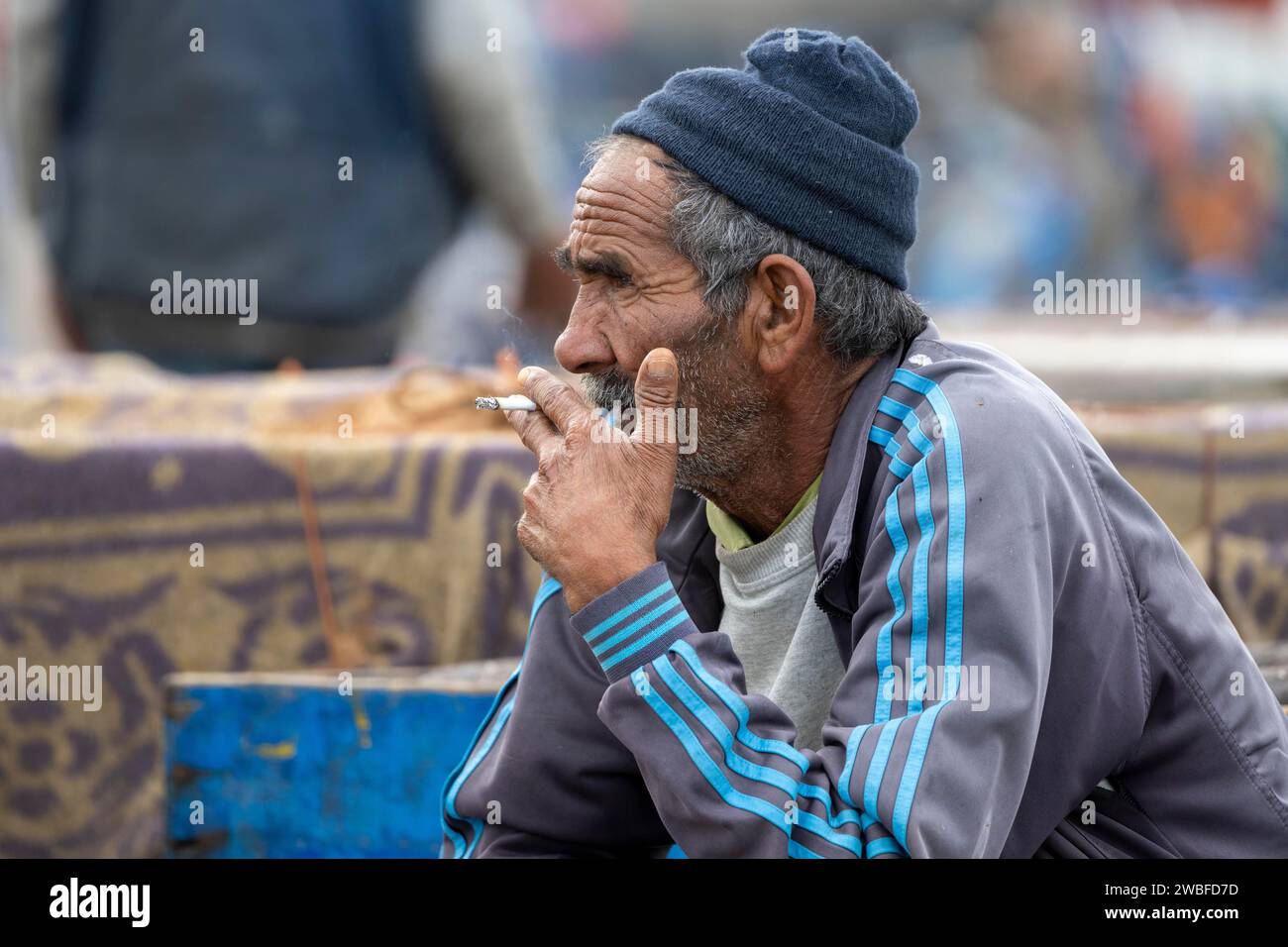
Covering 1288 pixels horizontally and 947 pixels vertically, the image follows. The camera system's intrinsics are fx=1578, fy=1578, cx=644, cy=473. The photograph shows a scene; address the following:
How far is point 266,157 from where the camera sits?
17.4ft

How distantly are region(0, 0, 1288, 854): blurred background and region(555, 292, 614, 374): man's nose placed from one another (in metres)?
0.31

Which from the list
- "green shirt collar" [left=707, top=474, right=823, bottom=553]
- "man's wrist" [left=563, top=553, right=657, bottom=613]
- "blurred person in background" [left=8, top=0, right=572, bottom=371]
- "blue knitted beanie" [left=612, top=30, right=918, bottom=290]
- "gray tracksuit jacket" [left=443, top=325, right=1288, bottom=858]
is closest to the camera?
"gray tracksuit jacket" [left=443, top=325, right=1288, bottom=858]

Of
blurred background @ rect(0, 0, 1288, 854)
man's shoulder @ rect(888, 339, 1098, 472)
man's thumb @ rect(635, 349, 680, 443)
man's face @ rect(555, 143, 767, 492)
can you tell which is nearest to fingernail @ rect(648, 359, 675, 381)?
man's thumb @ rect(635, 349, 680, 443)

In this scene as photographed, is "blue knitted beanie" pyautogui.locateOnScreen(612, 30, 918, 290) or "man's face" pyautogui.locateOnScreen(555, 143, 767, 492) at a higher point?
"blue knitted beanie" pyautogui.locateOnScreen(612, 30, 918, 290)

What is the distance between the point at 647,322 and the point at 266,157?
354cm

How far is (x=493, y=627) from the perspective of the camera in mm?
3793

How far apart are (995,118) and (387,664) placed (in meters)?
8.25

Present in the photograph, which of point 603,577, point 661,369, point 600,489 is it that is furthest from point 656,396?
point 603,577

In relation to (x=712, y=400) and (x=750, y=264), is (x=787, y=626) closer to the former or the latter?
(x=712, y=400)

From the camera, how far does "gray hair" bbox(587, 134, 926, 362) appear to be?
205cm

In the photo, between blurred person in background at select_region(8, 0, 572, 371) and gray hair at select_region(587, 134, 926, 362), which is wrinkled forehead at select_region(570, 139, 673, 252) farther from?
blurred person in background at select_region(8, 0, 572, 371)

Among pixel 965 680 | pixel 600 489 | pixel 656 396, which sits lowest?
pixel 965 680

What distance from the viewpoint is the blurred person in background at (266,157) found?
205 inches

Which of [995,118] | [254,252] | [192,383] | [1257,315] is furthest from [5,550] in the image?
[995,118]
